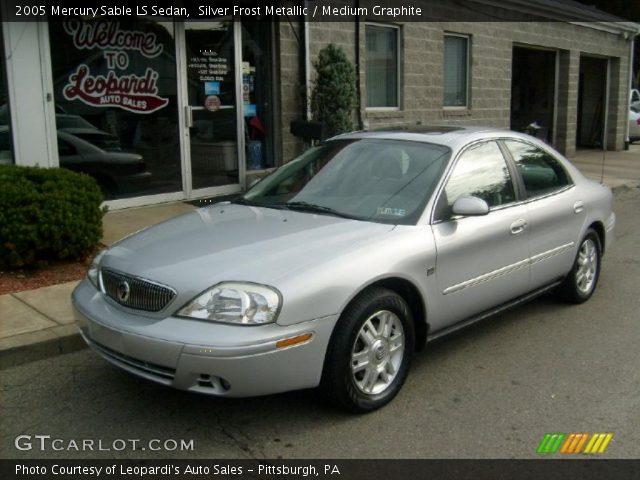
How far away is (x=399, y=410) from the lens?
3.93 meters

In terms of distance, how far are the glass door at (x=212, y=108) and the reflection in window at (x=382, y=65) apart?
303 cm

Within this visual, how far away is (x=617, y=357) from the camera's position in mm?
4746

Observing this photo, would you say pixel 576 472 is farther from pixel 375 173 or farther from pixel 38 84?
pixel 38 84

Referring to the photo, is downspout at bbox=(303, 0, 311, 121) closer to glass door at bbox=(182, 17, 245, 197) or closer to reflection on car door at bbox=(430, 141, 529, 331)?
glass door at bbox=(182, 17, 245, 197)

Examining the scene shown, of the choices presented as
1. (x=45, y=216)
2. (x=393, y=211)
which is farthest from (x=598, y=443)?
(x=45, y=216)

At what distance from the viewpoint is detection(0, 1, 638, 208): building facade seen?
8.13 m

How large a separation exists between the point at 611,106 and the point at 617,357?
1801cm

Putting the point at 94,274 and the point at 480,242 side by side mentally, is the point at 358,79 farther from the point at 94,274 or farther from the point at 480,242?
the point at 94,274

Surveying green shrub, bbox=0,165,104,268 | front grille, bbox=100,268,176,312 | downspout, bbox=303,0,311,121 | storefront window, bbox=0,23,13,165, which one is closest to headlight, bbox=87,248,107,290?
front grille, bbox=100,268,176,312

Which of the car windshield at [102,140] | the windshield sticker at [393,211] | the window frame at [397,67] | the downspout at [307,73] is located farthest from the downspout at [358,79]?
the windshield sticker at [393,211]

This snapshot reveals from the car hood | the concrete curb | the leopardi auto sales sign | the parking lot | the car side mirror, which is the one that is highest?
the leopardi auto sales sign

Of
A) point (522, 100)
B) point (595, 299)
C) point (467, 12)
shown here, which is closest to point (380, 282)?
point (595, 299)

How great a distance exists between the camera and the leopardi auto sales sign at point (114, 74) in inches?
333

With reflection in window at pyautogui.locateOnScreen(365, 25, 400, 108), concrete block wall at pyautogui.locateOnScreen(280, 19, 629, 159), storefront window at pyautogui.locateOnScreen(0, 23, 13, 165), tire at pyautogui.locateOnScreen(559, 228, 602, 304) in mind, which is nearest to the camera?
tire at pyautogui.locateOnScreen(559, 228, 602, 304)
